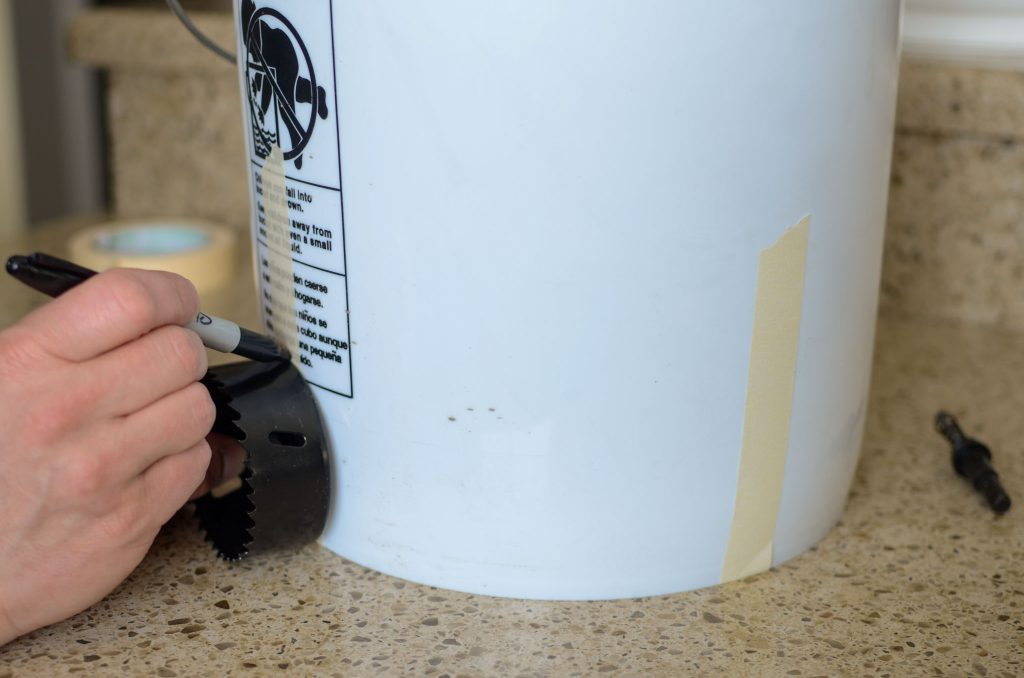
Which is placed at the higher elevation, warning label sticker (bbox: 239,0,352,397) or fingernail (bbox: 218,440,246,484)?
warning label sticker (bbox: 239,0,352,397)

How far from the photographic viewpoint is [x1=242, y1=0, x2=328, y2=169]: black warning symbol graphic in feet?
1.19

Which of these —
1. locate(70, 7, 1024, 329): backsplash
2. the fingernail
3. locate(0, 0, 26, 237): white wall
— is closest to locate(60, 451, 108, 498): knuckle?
the fingernail

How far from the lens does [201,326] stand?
0.39 meters

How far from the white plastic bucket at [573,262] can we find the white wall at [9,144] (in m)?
0.73

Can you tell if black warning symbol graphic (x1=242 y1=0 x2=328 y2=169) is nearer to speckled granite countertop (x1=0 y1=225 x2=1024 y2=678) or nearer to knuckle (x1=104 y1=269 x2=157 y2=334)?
knuckle (x1=104 y1=269 x2=157 y2=334)

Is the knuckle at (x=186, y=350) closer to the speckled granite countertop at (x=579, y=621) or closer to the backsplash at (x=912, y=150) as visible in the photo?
the speckled granite countertop at (x=579, y=621)

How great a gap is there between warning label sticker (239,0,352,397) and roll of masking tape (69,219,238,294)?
0.35 m

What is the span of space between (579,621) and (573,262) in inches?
5.5

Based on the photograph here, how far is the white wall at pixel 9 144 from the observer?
1.00 m

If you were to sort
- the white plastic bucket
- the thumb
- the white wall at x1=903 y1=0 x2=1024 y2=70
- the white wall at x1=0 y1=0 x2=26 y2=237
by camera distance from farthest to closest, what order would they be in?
the white wall at x1=0 y1=0 x2=26 y2=237 < the white wall at x1=903 y1=0 x2=1024 y2=70 < the thumb < the white plastic bucket

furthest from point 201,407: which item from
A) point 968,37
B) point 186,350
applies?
point 968,37

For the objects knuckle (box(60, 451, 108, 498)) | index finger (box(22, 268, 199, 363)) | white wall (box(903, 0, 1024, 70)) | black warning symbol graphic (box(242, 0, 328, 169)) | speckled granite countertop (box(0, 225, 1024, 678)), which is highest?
white wall (box(903, 0, 1024, 70))

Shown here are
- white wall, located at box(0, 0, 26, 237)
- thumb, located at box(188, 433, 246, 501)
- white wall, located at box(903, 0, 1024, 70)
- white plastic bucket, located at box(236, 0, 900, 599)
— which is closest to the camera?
white plastic bucket, located at box(236, 0, 900, 599)

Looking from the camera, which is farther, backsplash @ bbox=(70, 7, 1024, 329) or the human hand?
backsplash @ bbox=(70, 7, 1024, 329)
